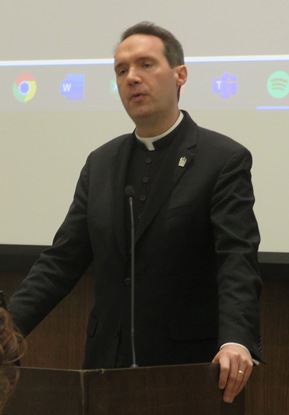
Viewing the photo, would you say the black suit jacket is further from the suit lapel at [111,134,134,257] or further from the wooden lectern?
the wooden lectern

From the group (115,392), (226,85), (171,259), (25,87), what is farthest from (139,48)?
(115,392)

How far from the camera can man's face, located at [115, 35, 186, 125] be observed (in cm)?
256

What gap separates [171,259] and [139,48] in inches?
25.3

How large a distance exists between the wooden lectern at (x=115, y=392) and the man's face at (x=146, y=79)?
965 millimetres

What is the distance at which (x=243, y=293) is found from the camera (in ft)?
7.33

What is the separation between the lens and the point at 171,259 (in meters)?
2.48

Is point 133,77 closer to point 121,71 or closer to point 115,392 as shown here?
point 121,71

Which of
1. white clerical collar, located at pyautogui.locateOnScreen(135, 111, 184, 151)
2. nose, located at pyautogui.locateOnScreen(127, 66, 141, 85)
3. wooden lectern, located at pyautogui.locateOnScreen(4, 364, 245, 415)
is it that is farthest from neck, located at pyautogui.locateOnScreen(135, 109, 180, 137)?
wooden lectern, located at pyautogui.locateOnScreen(4, 364, 245, 415)

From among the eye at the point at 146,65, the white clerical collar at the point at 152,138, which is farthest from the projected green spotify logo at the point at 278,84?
the eye at the point at 146,65

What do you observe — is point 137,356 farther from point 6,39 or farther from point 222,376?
point 6,39

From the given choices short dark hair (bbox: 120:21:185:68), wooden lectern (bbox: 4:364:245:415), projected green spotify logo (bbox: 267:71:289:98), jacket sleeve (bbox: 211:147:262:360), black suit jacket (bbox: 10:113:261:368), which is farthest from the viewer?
projected green spotify logo (bbox: 267:71:289:98)

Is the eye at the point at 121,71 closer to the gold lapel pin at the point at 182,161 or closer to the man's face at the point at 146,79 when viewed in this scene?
the man's face at the point at 146,79

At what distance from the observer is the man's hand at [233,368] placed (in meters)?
1.92

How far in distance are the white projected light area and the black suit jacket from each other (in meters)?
0.72
